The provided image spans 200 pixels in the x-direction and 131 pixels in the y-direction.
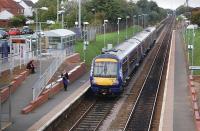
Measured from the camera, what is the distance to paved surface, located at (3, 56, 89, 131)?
81.6 ft

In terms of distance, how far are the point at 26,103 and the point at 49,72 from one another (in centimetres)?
593

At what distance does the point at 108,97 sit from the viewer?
34500 mm

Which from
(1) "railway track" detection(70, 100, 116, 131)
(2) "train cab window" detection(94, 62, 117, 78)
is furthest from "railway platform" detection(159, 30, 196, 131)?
(2) "train cab window" detection(94, 62, 117, 78)

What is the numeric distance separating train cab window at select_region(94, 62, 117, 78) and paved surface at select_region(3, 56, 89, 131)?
2.44 m

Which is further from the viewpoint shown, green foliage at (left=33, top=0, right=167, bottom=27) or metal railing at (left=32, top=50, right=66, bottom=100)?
green foliage at (left=33, top=0, right=167, bottom=27)

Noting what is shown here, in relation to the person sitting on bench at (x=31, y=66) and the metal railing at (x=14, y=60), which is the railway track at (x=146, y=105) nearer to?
the person sitting on bench at (x=31, y=66)

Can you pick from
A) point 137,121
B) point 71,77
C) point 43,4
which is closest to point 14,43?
point 71,77

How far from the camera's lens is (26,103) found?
1121 inches

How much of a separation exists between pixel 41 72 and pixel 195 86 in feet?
36.4

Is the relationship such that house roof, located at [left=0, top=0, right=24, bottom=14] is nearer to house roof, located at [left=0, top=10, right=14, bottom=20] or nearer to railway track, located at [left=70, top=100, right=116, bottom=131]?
house roof, located at [left=0, top=10, right=14, bottom=20]

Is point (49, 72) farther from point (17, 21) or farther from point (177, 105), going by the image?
point (17, 21)

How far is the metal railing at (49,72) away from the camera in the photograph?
29717 millimetres

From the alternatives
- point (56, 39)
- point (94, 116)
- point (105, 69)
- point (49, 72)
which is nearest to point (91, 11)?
point (56, 39)

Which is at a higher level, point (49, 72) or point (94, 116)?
point (49, 72)
